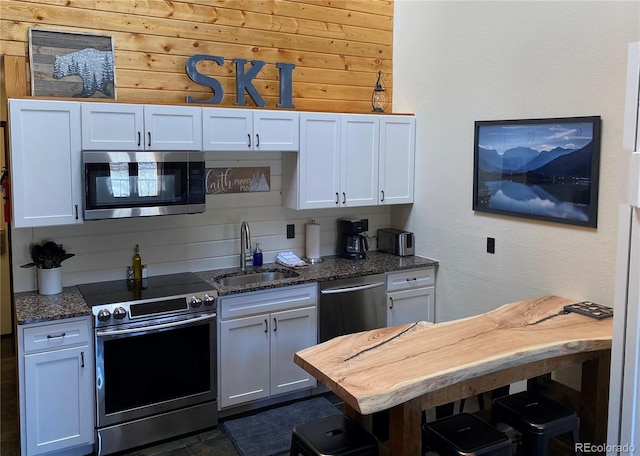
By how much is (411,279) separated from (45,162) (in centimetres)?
260

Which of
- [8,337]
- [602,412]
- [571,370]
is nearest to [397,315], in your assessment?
[571,370]

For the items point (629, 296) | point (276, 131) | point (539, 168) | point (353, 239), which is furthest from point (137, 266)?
point (629, 296)

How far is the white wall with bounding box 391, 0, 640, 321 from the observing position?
3182 millimetres

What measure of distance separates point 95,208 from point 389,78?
2613mm

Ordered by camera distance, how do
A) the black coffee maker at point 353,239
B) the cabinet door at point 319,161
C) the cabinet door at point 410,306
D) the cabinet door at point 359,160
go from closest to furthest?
the cabinet door at point 319,161 → the cabinet door at point 359,160 → the cabinet door at point 410,306 → the black coffee maker at point 353,239

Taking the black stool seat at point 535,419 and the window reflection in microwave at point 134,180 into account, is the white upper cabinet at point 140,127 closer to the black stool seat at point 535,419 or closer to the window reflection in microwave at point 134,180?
the window reflection in microwave at point 134,180

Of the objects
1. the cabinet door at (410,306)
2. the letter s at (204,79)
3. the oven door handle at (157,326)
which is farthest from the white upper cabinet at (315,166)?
the oven door handle at (157,326)

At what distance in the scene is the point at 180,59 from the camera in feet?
12.6

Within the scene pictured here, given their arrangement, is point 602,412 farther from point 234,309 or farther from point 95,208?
point 95,208

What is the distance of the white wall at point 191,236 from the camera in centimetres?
357

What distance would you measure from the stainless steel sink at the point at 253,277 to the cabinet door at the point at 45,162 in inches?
44.1

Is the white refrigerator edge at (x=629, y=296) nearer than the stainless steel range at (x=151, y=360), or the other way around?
the white refrigerator edge at (x=629, y=296)

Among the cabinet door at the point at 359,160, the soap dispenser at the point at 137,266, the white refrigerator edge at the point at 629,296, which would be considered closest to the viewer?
the white refrigerator edge at the point at 629,296

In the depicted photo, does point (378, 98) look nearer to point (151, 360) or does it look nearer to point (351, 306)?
point (351, 306)
